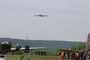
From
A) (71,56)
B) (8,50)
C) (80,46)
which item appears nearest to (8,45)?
(8,50)

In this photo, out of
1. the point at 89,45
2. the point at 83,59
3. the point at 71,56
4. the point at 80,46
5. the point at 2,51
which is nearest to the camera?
the point at 89,45

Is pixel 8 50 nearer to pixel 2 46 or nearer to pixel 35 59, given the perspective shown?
pixel 2 46

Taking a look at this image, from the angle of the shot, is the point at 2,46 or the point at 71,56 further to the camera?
the point at 2,46

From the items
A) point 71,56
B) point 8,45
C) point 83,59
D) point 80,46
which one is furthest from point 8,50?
point 83,59

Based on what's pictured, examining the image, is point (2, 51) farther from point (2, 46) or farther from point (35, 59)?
point (35, 59)

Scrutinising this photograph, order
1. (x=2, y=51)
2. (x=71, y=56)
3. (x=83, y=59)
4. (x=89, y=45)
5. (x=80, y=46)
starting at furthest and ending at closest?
(x=80, y=46)
(x=2, y=51)
(x=71, y=56)
(x=83, y=59)
(x=89, y=45)

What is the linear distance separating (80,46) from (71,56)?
34.1 metres

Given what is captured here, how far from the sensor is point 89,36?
42875 millimetres

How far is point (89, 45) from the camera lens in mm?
40531

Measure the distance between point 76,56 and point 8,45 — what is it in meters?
29.9

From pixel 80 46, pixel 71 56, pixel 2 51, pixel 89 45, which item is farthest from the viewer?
pixel 80 46

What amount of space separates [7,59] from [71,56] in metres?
8.34

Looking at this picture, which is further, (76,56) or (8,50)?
(8,50)

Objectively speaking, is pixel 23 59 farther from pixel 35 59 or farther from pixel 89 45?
pixel 89 45
